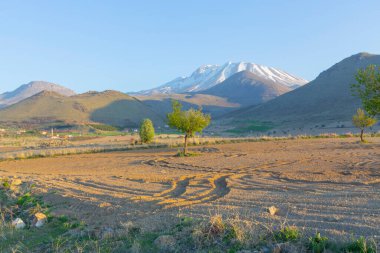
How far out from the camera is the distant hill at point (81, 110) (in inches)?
4075

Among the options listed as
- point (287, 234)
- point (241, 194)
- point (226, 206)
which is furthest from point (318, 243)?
point (241, 194)

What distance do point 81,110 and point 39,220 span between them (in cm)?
10548

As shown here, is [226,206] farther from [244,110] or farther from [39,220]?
[244,110]

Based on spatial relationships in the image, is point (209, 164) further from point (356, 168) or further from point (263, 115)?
point (263, 115)

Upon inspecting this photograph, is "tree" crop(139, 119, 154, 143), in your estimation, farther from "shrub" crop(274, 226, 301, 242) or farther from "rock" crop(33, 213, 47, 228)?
"shrub" crop(274, 226, 301, 242)

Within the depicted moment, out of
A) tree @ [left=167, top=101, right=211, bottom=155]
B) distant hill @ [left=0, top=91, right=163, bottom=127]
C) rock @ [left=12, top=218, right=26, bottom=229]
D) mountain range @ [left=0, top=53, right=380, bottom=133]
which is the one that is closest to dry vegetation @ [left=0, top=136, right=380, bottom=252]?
rock @ [left=12, top=218, right=26, bottom=229]

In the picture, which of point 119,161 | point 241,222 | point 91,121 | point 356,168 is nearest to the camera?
point 241,222

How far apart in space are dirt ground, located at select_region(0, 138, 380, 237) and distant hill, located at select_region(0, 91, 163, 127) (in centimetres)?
8256

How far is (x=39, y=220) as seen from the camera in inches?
384

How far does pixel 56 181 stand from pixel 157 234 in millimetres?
10048

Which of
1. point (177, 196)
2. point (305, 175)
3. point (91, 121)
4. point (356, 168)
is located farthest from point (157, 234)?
point (91, 121)

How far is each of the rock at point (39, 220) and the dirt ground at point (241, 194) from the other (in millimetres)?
680

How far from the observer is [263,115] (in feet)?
373

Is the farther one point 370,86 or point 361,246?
point 370,86
